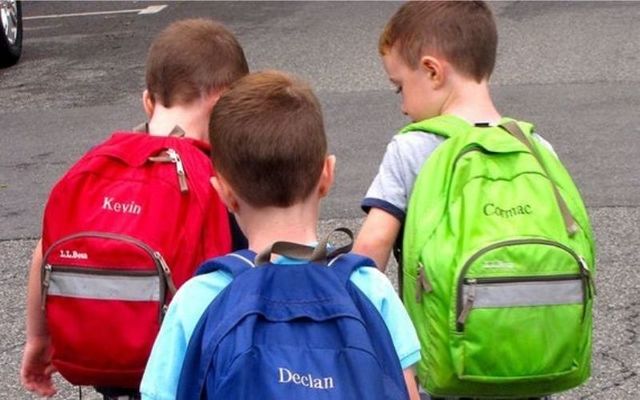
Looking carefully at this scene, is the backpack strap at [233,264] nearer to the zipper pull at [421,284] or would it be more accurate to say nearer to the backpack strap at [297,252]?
the backpack strap at [297,252]

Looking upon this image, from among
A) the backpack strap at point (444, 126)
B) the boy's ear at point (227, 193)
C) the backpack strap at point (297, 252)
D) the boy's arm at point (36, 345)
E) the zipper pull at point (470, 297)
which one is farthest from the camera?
the boy's arm at point (36, 345)

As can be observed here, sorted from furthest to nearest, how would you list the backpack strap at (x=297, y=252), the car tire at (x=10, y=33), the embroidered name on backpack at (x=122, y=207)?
the car tire at (x=10, y=33)
the embroidered name on backpack at (x=122, y=207)
the backpack strap at (x=297, y=252)

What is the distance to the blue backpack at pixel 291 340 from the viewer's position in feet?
7.43

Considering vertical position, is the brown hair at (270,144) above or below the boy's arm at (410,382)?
above

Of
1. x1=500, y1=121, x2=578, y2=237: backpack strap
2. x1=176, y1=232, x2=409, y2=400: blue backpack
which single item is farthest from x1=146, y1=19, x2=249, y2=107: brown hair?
x1=176, y1=232, x2=409, y2=400: blue backpack

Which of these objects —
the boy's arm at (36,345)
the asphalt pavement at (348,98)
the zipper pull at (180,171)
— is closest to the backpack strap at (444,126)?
the zipper pull at (180,171)

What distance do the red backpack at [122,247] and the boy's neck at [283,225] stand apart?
549 mm

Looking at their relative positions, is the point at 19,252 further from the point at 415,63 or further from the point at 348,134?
the point at 415,63

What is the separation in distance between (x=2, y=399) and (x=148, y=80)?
7.45ft

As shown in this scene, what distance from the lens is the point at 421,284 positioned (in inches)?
117

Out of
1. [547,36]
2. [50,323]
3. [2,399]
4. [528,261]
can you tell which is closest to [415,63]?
[528,261]

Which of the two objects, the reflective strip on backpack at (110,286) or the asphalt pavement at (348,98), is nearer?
the reflective strip on backpack at (110,286)

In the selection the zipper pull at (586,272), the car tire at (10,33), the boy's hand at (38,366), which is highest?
the zipper pull at (586,272)

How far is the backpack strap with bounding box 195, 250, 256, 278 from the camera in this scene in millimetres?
2408
